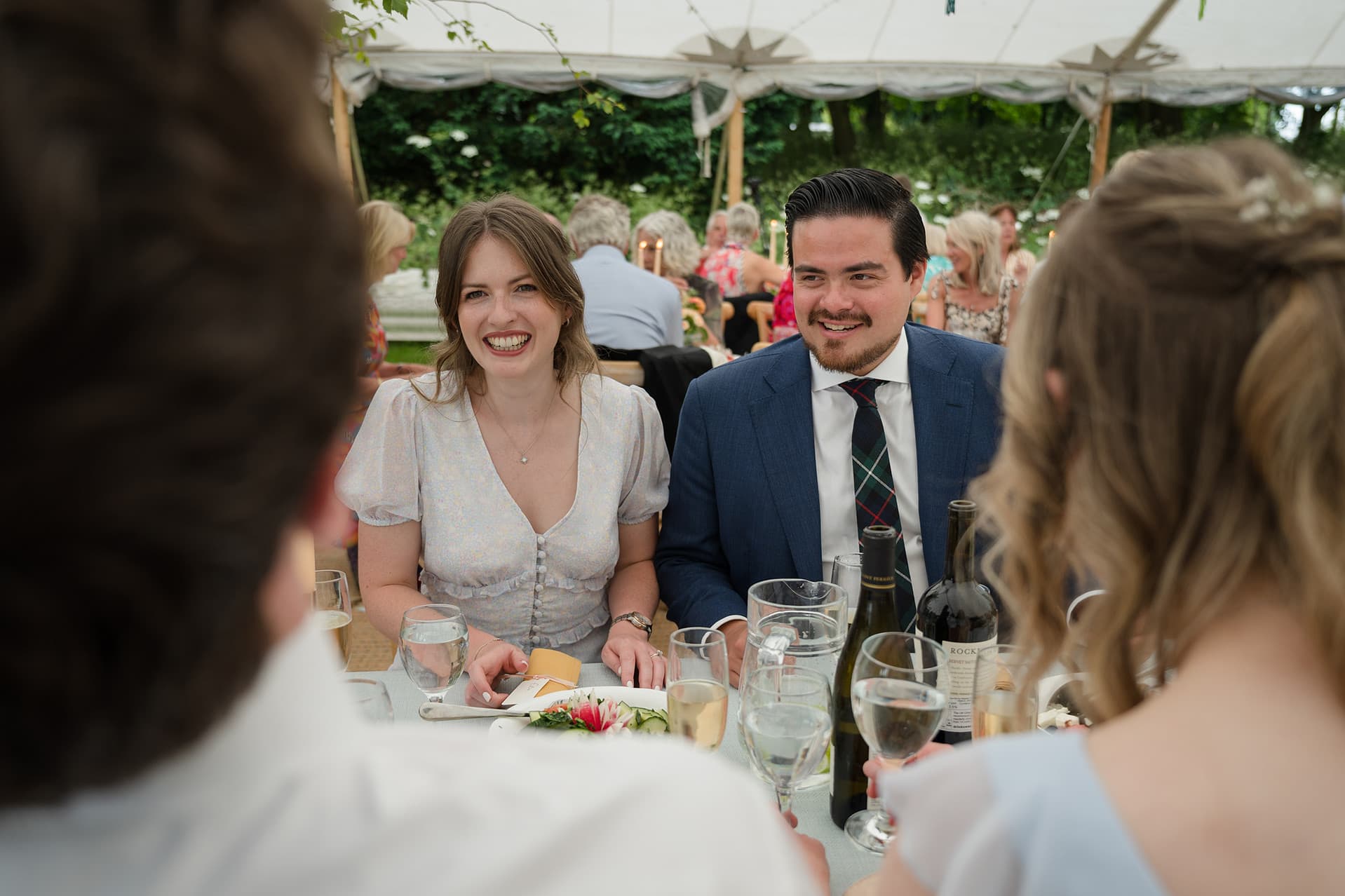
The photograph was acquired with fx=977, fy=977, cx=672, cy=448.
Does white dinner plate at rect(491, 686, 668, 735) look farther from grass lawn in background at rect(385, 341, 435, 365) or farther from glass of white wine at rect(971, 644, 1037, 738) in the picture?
grass lawn in background at rect(385, 341, 435, 365)

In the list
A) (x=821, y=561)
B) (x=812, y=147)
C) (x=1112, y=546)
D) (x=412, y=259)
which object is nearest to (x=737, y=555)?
(x=821, y=561)

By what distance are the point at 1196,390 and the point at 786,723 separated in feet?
2.19

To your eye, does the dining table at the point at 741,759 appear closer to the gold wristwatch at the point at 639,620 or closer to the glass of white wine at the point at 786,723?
the glass of white wine at the point at 786,723

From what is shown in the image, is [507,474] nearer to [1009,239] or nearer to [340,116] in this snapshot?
[1009,239]

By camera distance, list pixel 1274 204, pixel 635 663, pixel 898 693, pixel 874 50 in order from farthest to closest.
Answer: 1. pixel 874 50
2. pixel 635 663
3. pixel 898 693
4. pixel 1274 204

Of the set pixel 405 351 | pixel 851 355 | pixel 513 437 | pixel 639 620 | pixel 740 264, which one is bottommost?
pixel 405 351

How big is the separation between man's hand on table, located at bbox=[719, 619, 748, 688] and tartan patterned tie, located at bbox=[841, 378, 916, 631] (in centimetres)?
41

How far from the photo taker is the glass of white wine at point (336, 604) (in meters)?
1.67

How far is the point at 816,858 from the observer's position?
47.6 inches

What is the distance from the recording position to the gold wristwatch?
2.30 m

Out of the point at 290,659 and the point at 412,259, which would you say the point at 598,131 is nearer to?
the point at 412,259

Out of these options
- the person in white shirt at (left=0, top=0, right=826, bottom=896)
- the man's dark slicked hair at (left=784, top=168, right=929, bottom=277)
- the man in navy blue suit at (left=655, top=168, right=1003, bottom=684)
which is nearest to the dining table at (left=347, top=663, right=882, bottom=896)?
the person in white shirt at (left=0, top=0, right=826, bottom=896)

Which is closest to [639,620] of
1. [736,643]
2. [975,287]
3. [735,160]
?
[736,643]

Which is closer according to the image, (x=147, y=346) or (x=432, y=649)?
(x=147, y=346)
